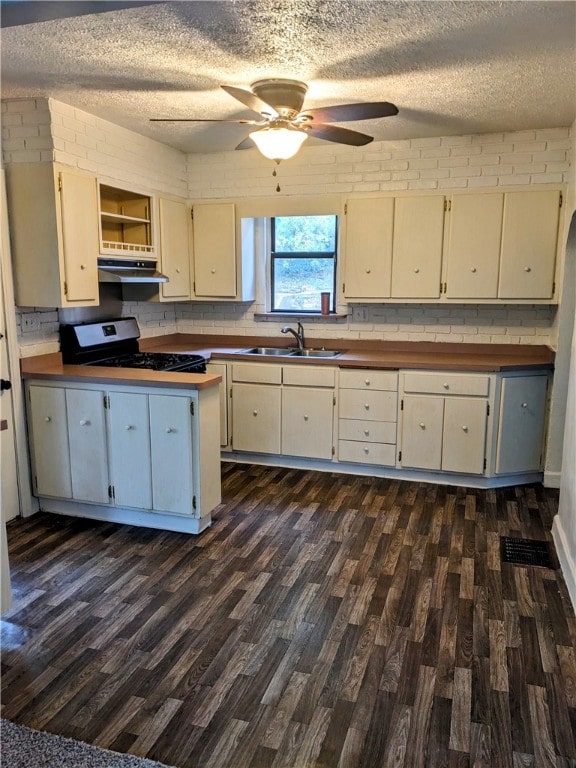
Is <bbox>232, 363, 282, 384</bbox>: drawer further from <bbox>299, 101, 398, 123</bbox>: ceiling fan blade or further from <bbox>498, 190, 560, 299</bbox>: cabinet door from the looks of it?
<bbox>299, 101, 398, 123</bbox>: ceiling fan blade

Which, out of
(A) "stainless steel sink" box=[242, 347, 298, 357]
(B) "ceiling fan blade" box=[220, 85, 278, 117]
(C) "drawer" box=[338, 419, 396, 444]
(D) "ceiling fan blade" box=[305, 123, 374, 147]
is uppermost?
(B) "ceiling fan blade" box=[220, 85, 278, 117]

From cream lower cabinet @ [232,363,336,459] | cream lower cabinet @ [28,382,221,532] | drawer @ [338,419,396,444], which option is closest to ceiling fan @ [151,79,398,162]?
cream lower cabinet @ [28,382,221,532]

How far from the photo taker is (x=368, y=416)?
4.26 metres

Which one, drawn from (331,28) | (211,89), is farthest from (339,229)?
(331,28)

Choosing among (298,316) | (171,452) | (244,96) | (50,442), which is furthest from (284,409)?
(244,96)

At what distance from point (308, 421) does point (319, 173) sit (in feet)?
6.66

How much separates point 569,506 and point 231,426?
256 centimetres

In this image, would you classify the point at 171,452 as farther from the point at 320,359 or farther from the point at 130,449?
the point at 320,359

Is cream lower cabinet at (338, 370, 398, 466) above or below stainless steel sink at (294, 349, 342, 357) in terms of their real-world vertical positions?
below

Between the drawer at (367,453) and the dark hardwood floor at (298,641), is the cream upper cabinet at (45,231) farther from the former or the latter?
the drawer at (367,453)

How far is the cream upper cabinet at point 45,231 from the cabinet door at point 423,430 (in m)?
2.44

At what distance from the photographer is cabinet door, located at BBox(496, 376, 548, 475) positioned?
4.00m

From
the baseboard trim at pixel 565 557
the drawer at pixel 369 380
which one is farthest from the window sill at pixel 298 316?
the baseboard trim at pixel 565 557

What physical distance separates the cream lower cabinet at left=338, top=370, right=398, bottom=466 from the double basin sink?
415mm
